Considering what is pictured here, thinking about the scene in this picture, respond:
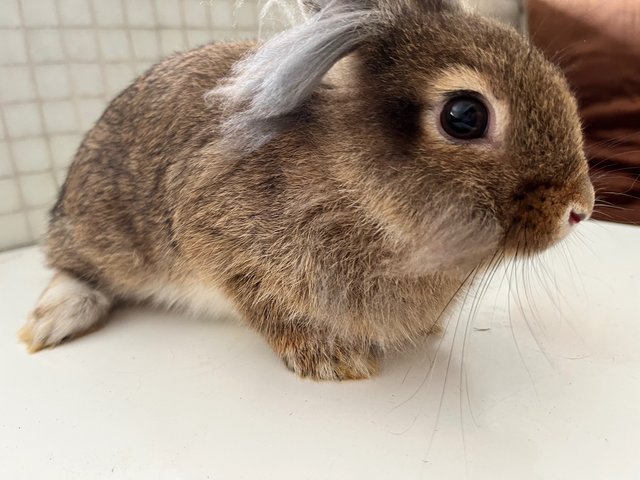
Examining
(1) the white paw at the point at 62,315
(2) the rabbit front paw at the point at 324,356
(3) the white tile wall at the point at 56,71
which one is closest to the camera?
(2) the rabbit front paw at the point at 324,356

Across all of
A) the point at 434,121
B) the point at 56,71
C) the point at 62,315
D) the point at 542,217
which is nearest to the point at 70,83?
the point at 56,71

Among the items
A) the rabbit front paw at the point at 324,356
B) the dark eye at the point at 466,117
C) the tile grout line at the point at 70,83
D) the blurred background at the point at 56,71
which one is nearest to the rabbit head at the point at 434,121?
the dark eye at the point at 466,117

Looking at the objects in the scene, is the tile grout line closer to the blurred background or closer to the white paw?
the blurred background

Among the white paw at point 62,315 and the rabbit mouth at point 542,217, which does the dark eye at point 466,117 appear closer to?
the rabbit mouth at point 542,217

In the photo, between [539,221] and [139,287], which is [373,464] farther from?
[139,287]

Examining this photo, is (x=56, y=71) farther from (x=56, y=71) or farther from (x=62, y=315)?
(x=62, y=315)

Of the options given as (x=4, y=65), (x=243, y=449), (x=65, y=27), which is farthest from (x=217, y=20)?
(x=243, y=449)
